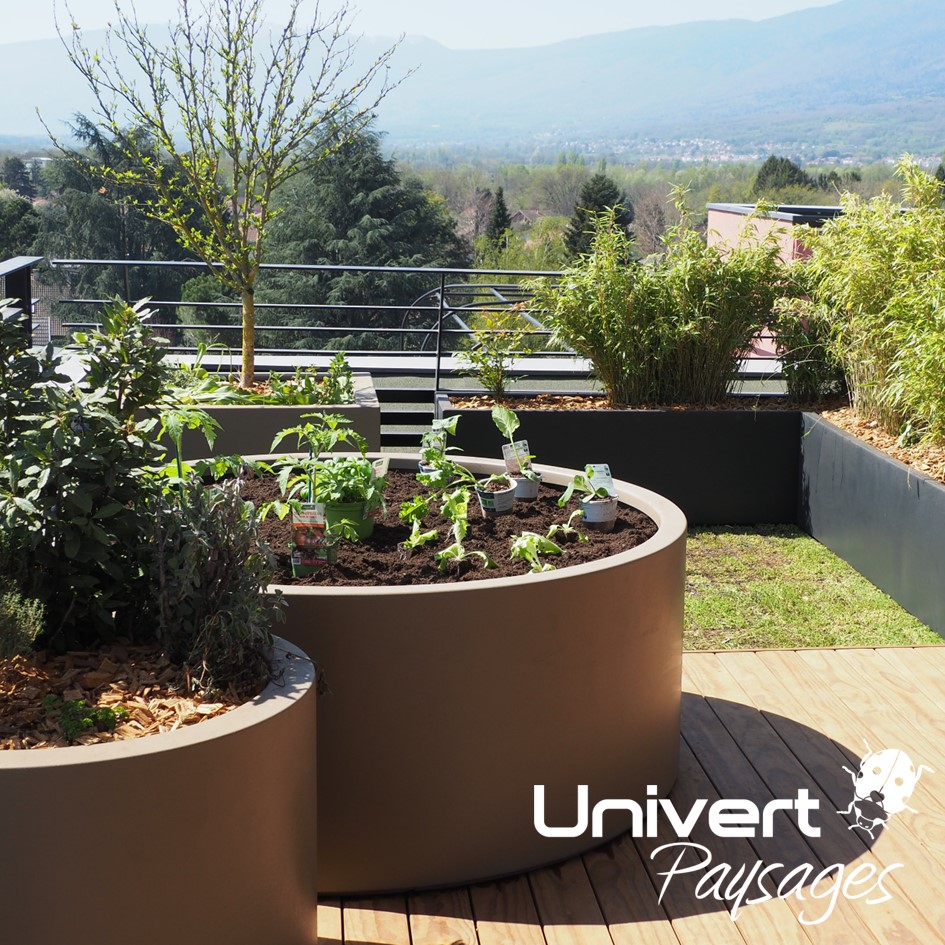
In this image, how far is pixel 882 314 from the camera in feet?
16.4

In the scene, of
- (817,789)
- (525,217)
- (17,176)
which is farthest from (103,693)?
(525,217)

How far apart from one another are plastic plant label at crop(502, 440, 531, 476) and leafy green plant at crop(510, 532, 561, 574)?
570 millimetres

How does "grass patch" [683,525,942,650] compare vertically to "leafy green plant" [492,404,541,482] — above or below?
below

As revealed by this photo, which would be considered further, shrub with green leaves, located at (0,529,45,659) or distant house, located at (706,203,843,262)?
distant house, located at (706,203,843,262)

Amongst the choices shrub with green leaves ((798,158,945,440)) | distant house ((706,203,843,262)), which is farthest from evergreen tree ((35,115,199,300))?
shrub with green leaves ((798,158,945,440))

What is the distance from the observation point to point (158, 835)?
165cm

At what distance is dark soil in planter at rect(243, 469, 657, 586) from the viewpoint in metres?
2.59

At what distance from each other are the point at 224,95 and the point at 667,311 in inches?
96.1

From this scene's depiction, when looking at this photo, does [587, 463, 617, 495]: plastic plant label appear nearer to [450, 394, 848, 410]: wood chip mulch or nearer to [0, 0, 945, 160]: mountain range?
[450, 394, 848, 410]: wood chip mulch

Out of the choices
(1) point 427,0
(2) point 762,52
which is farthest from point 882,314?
(2) point 762,52

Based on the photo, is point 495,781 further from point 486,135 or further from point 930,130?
point 486,135

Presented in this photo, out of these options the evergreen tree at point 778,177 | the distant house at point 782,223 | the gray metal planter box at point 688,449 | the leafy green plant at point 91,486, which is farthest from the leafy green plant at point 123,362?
the evergreen tree at point 778,177

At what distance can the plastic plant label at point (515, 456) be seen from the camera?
10.9ft

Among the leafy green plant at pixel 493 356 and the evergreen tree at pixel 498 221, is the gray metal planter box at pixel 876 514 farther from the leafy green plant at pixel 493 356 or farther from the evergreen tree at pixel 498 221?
the evergreen tree at pixel 498 221
